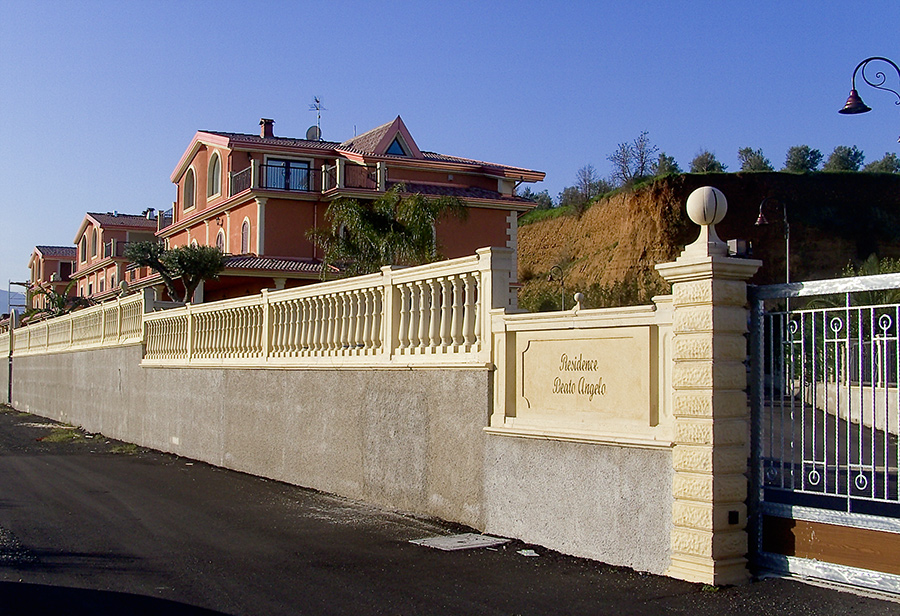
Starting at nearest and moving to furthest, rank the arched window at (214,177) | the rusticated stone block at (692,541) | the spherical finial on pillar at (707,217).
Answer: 1. the rusticated stone block at (692,541)
2. the spherical finial on pillar at (707,217)
3. the arched window at (214,177)

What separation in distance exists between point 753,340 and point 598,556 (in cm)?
222

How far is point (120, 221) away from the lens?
222 feet

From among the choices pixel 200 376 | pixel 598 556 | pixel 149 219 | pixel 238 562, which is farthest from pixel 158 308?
pixel 149 219

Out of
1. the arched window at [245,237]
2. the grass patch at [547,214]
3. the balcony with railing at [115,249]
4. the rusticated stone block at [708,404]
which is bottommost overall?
the rusticated stone block at [708,404]

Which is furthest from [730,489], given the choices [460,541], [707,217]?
[460,541]

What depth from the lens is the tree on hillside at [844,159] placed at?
90938 millimetres

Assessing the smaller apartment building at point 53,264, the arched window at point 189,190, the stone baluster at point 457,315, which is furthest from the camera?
the smaller apartment building at point 53,264

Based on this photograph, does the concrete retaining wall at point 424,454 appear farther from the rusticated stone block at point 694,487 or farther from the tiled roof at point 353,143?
the tiled roof at point 353,143

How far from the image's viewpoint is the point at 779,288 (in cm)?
732

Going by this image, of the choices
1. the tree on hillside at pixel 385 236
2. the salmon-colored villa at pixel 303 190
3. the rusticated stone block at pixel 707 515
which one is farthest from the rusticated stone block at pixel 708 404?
the salmon-colored villa at pixel 303 190

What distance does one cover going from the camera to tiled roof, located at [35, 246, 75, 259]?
8412cm

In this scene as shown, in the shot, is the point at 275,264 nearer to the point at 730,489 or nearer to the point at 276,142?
the point at 276,142

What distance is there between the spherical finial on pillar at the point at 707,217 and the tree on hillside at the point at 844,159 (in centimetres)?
9050

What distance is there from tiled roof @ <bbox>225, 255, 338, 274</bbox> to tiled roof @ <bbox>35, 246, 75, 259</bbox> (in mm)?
53787
